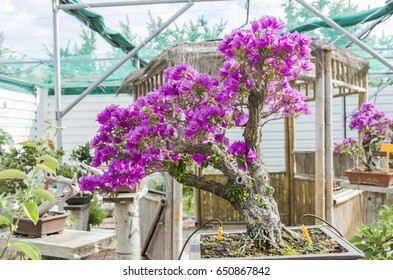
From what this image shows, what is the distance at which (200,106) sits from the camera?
3.63ft

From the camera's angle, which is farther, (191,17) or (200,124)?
(191,17)

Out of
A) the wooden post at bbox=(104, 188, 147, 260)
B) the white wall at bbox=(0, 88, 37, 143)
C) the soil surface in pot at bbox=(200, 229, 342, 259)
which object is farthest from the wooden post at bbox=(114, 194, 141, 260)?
the white wall at bbox=(0, 88, 37, 143)

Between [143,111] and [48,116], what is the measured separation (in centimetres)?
431

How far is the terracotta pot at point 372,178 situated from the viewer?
2242 mm

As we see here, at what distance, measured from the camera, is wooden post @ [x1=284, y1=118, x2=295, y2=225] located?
13.9 ft

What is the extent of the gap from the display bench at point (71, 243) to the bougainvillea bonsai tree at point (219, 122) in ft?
1.16

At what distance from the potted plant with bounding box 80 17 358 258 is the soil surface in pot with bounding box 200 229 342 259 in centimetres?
2

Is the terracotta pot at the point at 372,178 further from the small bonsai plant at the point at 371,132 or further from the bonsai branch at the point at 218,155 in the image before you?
the bonsai branch at the point at 218,155

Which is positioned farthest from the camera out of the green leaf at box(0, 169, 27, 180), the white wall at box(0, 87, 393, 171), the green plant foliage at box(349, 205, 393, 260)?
the white wall at box(0, 87, 393, 171)

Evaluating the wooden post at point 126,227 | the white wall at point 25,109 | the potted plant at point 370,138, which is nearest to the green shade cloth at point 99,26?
the white wall at point 25,109

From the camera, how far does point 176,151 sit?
114 cm

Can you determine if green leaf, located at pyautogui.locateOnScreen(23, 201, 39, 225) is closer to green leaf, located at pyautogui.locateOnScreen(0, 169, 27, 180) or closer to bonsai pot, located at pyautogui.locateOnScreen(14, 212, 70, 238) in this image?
green leaf, located at pyautogui.locateOnScreen(0, 169, 27, 180)

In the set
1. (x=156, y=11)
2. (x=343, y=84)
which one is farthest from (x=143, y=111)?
(x=156, y=11)
